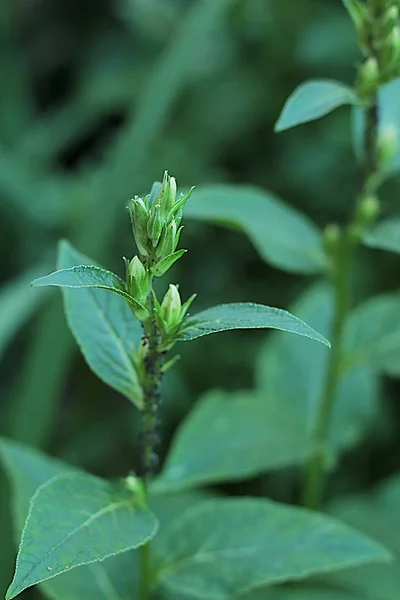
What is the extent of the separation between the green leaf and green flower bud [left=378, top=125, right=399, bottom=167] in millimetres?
205

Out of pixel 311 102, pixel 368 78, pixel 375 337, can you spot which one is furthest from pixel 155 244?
pixel 375 337

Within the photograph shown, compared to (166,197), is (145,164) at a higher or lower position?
higher

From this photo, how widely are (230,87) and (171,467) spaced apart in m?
2.23

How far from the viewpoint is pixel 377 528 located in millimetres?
2160

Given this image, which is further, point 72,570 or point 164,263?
point 72,570

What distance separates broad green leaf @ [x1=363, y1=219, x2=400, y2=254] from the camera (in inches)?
66.6

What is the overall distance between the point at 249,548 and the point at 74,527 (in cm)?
47

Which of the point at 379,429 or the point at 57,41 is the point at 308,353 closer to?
the point at 379,429

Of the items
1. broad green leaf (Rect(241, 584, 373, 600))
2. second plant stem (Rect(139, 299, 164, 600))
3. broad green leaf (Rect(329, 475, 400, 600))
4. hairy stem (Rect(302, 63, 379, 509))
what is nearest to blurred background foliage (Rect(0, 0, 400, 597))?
broad green leaf (Rect(329, 475, 400, 600))

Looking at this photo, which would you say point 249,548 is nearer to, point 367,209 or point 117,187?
point 367,209

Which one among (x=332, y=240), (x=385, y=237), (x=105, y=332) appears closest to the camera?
(x=105, y=332)

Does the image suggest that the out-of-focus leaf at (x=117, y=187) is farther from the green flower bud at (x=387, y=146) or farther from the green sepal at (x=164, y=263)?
the green sepal at (x=164, y=263)

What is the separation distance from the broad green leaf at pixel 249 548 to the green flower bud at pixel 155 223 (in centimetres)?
67

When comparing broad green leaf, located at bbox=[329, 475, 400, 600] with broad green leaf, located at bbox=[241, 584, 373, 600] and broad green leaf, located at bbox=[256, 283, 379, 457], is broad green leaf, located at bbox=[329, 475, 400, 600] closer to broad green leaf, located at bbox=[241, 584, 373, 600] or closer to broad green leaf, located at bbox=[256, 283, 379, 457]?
broad green leaf, located at bbox=[241, 584, 373, 600]
